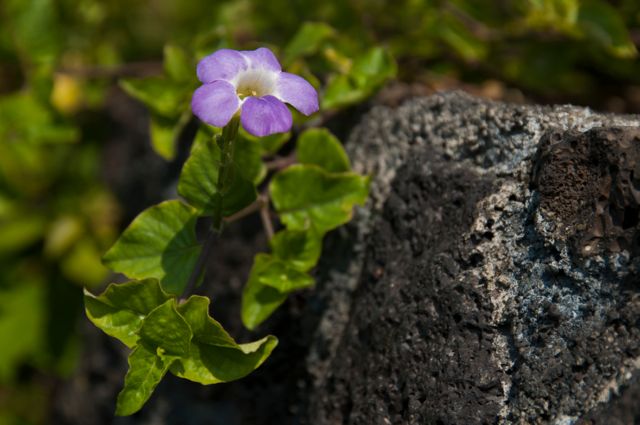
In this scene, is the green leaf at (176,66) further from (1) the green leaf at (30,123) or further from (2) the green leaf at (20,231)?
(2) the green leaf at (20,231)

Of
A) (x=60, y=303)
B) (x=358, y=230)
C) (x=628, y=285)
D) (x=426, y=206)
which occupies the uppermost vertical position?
(x=628, y=285)

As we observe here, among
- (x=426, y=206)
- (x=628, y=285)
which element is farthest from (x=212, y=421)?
(x=628, y=285)

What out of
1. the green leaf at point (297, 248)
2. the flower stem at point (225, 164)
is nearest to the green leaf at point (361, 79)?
the green leaf at point (297, 248)

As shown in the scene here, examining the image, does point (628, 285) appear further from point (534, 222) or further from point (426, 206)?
point (426, 206)

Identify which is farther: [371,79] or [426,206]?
[371,79]

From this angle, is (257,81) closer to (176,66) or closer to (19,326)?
(176,66)

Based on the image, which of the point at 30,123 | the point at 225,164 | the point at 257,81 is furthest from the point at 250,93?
the point at 30,123
